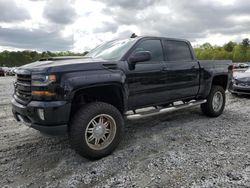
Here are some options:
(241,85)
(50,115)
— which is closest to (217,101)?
(241,85)

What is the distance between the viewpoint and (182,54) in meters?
6.02

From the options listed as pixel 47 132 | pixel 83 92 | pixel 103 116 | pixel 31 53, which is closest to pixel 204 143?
pixel 103 116

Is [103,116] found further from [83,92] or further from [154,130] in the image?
[154,130]

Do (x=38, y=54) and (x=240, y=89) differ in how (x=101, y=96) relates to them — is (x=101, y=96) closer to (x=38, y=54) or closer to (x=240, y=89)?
(x=240, y=89)

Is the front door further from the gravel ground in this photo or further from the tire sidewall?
the tire sidewall

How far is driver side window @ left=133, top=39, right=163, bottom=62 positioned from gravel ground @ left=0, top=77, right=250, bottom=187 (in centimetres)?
150

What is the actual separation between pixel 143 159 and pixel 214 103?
3.47 m

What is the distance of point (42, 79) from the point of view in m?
3.67

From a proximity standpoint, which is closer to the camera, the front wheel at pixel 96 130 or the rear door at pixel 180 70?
the front wheel at pixel 96 130

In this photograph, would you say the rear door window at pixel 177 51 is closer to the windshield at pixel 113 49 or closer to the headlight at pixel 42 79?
the windshield at pixel 113 49

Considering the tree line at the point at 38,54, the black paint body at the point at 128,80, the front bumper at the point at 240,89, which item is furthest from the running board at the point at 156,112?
the tree line at the point at 38,54

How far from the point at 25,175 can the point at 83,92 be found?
4.63ft

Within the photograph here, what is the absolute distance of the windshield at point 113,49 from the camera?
4.76m

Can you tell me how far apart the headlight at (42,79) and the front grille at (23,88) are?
0.16 metres
